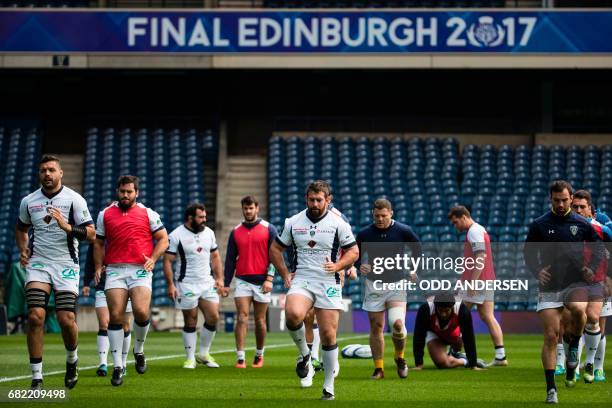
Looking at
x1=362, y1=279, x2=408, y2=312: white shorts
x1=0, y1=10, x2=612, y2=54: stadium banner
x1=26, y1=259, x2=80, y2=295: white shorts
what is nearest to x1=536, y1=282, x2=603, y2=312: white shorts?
x1=362, y1=279, x2=408, y2=312: white shorts

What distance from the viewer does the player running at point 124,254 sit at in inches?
520

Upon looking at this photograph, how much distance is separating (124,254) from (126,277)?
27 cm

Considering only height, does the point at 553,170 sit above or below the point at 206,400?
above

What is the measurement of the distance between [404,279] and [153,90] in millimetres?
24049

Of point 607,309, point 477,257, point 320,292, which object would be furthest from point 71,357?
point 477,257

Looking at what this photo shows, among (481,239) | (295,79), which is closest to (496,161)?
(295,79)

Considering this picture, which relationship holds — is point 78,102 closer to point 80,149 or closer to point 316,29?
point 80,149

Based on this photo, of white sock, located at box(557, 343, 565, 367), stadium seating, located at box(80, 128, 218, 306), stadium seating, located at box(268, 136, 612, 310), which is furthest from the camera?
stadium seating, located at box(80, 128, 218, 306)

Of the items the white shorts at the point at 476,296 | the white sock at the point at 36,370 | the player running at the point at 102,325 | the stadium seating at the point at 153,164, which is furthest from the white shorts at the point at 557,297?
the stadium seating at the point at 153,164

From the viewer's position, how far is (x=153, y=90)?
124ft

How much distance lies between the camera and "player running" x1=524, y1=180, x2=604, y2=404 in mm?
11594

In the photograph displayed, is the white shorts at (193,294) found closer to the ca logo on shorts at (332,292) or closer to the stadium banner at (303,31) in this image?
the ca logo on shorts at (332,292)

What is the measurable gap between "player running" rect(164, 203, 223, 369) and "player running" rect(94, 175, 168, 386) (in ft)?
10.4

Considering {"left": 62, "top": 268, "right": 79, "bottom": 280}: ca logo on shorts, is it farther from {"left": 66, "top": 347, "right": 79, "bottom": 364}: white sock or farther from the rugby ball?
the rugby ball
